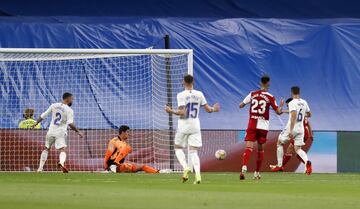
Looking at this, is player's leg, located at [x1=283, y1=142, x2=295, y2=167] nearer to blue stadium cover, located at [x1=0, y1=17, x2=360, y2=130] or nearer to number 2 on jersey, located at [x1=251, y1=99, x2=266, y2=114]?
blue stadium cover, located at [x1=0, y1=17, x2=360, y2=130]

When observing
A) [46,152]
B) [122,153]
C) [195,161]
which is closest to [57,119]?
[46,152]

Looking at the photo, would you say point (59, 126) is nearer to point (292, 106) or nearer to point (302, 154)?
point (292, 106)

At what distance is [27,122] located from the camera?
2556cm

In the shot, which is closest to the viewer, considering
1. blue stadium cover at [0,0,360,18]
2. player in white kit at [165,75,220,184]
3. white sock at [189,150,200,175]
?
white sock at [189,150,200,175]

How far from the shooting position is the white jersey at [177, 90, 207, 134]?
18047mm

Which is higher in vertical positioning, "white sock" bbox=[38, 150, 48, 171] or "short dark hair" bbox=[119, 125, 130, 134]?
"short dark hair" bbox=[119, 125, 130, 134]

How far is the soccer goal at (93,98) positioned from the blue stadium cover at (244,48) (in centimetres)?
214

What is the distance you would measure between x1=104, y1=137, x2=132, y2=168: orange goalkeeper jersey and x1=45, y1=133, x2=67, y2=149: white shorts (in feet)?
3.54

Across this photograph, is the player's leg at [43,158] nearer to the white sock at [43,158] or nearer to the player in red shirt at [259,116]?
the white sock at [43,158]

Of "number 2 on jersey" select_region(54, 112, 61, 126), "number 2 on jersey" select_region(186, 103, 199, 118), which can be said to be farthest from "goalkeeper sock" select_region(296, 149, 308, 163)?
"number 2 on jersey" select_region(186, 103, 199, 118)

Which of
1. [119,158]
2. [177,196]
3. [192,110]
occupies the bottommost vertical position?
[177,196]

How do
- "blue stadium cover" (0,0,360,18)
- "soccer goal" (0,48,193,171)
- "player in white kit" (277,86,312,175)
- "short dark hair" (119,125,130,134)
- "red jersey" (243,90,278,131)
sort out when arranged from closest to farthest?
1. "red jersey" (243,90,278,131)
2. "player in white kit" (277,86,312,175)
3. "short dark hair" (119,125,130,134)
4. "soccer goal" (0,48,193,171)
5. "blue stadium cover" (0,0,360,18)

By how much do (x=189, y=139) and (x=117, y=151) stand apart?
606cm

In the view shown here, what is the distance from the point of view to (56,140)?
2356 centimetres
